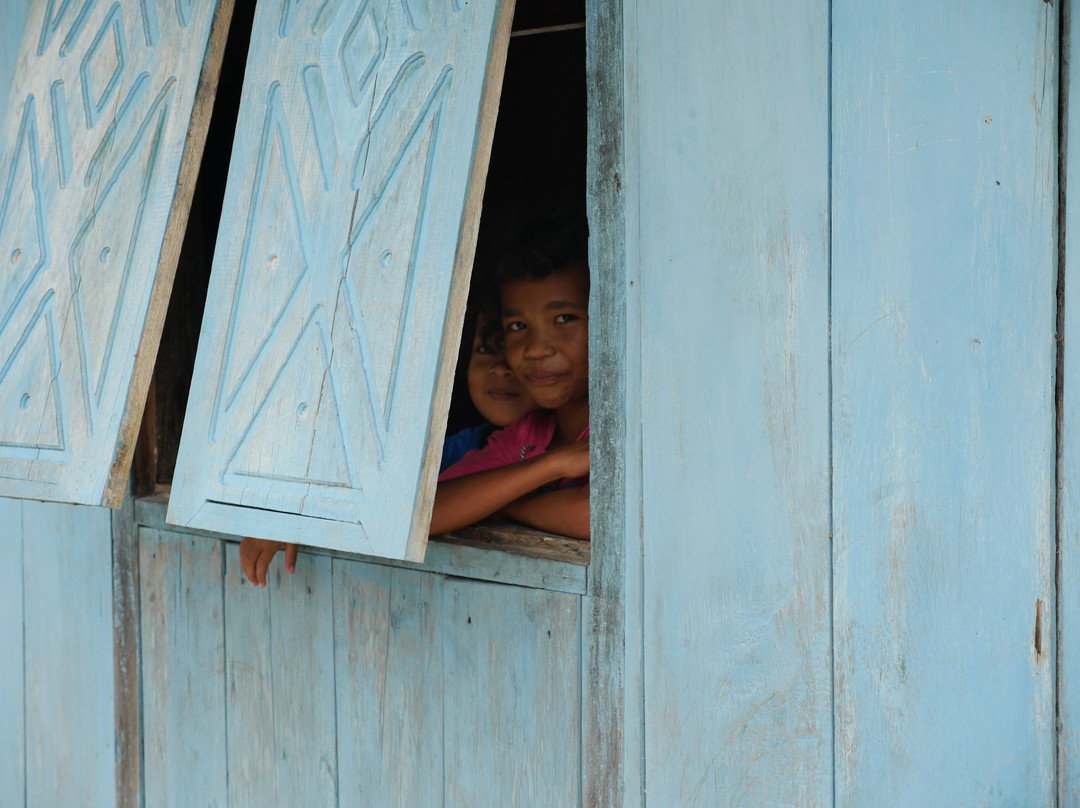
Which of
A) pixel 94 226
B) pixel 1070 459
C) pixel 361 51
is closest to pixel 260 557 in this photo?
pixel 94 226

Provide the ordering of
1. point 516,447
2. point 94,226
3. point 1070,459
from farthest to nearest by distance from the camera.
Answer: point 516,447 < point 94,226 < point 1070,459

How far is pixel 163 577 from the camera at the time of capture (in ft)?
7.18

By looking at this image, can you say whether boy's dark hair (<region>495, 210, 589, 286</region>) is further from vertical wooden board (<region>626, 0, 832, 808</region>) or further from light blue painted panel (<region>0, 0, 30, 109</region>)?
light blue painted panel (<region>0, 0, 30, 109</region>)

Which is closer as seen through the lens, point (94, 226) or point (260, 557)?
point (94, 226)

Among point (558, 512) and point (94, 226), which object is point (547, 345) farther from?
point (94, 226)

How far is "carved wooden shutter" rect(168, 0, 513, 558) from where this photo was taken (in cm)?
137

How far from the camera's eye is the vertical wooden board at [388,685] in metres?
1.75

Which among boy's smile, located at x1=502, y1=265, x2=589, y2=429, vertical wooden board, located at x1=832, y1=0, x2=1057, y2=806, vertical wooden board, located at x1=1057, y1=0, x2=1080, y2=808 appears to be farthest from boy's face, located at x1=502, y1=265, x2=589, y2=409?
vertical wooden board, located at x1=1057, y1=0, x2=1080, y2=808

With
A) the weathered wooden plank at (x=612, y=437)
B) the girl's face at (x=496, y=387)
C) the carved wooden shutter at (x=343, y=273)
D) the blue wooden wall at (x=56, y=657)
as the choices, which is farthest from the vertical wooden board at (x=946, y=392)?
the blue wooden wall at (x=56, y=657)

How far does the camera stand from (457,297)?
137cm

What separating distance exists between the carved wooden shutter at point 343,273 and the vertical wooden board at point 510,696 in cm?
37

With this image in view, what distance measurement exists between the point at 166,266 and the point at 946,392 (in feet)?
4.31

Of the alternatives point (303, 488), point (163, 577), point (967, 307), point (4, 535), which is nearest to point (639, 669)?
point (303, 488)

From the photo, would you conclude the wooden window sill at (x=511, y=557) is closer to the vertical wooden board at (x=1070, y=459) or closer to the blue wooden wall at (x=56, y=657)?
the vertical wooden board at (x=1070, y=459)
